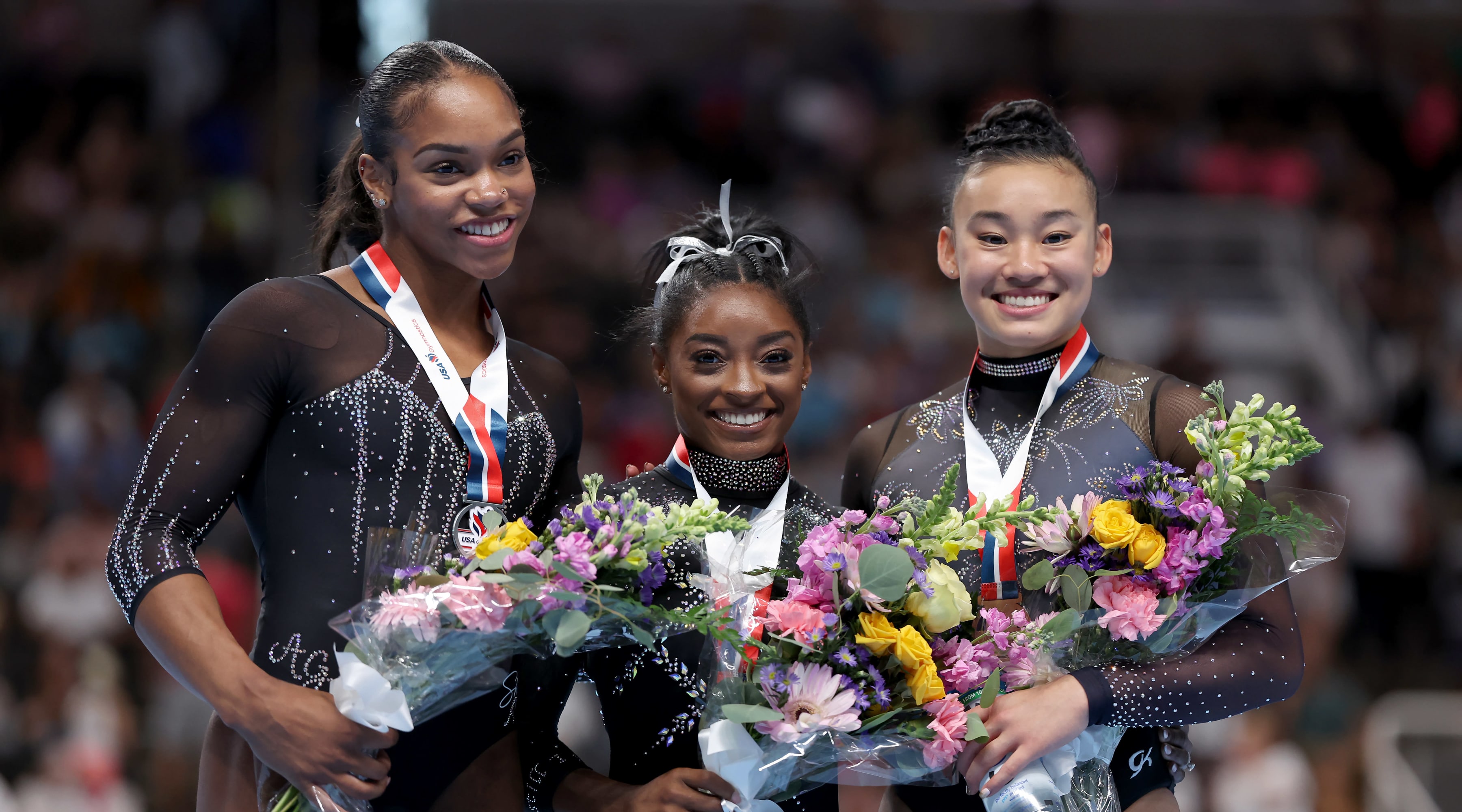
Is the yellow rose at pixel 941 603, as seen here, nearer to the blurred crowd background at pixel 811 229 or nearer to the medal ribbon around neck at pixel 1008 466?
the medal ribbon around neck at pixel 1008 466

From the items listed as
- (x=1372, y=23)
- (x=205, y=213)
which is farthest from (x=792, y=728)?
(x=1372, y=23)

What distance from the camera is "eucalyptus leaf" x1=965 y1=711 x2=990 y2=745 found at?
218cm

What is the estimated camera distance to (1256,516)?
229 centimetres

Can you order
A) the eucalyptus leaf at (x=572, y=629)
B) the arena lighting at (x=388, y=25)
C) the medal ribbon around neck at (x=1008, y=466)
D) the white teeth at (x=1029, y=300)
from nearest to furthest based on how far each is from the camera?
1. the eucalyptus leaf at (x=572, y=629)
2. the medal ribbon around neck at (x=1008, y=466)
3. the white teeth at (x=1029, y=300)
4. the arena lighting at (x=388, y=25)

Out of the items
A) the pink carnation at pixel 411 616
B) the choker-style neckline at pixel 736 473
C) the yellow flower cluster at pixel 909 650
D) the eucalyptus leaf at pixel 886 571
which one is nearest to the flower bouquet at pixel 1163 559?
the yellow flower cluster at pixel 909 650

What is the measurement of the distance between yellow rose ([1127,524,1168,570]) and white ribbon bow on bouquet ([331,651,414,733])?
3.58 feet

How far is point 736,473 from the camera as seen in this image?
2568 mm

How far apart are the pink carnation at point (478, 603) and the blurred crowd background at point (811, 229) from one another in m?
4.01

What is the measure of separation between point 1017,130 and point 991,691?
3.41 feet

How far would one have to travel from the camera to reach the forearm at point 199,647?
212 cm

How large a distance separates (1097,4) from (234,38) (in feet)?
16.2

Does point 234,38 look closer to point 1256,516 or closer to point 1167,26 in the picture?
point 1167,26

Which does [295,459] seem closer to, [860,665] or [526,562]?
[526,562]

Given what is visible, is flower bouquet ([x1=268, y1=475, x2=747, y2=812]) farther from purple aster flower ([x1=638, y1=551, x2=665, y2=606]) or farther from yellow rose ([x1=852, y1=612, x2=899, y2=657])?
yellow rose ([x1=852, y1=612, x2=899, y2=657])
